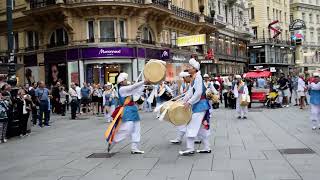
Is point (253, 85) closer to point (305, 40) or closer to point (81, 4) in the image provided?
point (81, 4)

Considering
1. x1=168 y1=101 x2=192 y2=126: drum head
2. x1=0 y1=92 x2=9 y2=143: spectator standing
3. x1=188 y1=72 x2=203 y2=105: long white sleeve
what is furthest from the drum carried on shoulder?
x1=0 y1=92 x2=9 y2=143: spectator standing

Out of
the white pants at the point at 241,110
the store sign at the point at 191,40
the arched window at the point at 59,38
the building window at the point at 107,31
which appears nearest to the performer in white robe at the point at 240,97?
the white pants at the point at 241,110

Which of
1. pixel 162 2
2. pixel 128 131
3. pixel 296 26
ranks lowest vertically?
pixel 128 131

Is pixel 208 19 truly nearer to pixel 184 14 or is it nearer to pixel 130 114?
pixel 184 14

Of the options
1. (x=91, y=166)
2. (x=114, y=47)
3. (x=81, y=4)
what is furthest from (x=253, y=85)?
(x=91, y=166)

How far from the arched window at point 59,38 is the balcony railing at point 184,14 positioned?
32.3 feet

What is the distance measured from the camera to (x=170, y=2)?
3856 centimetres

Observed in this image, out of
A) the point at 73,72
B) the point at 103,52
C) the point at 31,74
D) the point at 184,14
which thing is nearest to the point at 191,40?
the point at 184,14

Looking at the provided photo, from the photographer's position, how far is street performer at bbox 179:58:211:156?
34.1 ft

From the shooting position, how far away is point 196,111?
10.5m

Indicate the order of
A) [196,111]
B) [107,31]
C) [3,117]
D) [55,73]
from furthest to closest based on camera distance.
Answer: [55,73]
[107,31]
[3,117]
[196,111]

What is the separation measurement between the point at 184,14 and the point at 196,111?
105 ft

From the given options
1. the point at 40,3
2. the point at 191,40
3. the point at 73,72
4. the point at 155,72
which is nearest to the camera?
the point at 155,72

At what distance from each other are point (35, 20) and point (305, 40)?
6477 centimetres
